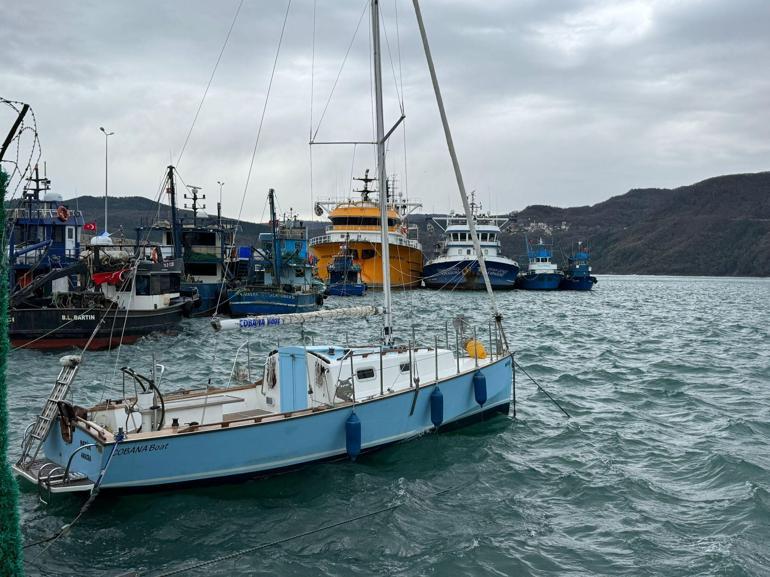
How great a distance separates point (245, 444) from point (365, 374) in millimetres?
3062

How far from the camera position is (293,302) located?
138 feet

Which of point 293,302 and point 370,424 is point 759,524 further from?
point 293,302

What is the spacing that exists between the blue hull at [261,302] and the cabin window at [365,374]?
27.3 metres

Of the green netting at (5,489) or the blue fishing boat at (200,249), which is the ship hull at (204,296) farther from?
the green netting at (5,489)

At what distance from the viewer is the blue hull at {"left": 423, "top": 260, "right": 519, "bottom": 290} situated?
239 feet

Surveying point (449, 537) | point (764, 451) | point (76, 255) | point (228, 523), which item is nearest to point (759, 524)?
point (764, 451)

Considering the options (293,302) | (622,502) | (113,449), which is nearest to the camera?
(113,449)

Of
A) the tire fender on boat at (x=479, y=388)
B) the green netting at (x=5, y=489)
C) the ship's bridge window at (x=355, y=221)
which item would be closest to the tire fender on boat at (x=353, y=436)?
the tire fender on boat at (x=479, y=388)

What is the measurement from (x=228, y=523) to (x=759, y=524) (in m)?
7.99

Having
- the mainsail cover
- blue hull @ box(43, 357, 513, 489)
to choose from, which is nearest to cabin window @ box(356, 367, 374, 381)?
blue hull @ box(43, 357, 513, 489)

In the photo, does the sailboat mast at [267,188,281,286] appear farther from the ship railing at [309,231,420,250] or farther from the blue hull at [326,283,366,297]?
the ship railing at [309,231,420,250]

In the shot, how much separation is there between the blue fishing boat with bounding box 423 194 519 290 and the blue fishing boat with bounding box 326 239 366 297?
9443mm

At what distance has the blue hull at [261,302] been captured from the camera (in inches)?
1583

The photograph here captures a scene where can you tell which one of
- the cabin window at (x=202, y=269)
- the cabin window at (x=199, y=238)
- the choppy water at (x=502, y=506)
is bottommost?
the choppy water at (x=502, y=506)
